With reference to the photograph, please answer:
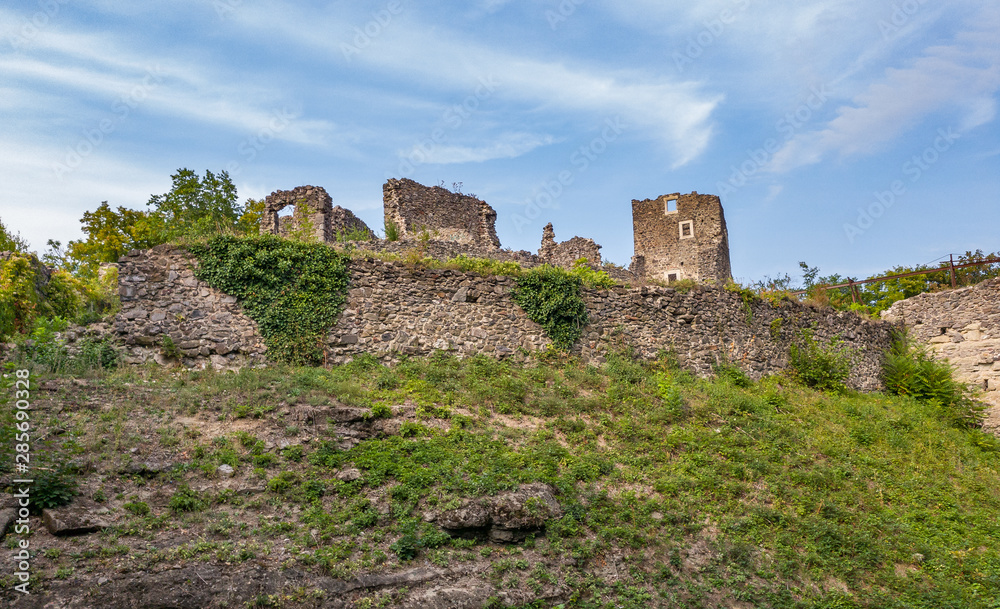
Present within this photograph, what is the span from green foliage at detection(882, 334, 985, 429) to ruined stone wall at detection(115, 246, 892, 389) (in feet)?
3.46

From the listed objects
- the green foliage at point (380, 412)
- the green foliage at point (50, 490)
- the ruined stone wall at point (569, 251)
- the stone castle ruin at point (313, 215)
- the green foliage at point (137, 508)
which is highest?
the stone castle ruin at point (313, 215)

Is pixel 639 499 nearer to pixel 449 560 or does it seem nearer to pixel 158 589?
pixel 449 560

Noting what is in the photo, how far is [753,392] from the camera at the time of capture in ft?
45.9

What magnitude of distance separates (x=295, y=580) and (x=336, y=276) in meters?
7.51

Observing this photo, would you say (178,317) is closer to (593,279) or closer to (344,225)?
(593,279)

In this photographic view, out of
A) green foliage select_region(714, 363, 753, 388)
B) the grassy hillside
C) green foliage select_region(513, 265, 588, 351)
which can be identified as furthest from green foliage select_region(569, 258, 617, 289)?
green foliage select_region(714, 363, 753, 388)

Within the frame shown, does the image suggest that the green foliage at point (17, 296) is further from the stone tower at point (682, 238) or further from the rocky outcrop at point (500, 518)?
the stone tower at point (682, 238)

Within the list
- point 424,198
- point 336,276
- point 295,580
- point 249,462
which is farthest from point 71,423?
point 424,198

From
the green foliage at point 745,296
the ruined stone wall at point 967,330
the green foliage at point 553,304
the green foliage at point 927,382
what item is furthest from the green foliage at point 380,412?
the ruined stone wall at point 967,330

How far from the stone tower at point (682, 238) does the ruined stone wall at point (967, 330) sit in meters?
12.6

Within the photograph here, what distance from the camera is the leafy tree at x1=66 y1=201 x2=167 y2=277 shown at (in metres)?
22.9

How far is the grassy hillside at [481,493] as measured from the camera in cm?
639

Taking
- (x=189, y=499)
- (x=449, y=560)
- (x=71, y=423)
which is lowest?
(x=449, y=560)

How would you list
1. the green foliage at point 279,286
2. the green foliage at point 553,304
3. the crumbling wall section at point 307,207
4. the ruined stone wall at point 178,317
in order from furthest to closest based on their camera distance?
the crumbling wall section at point 307,207 → the green foliage at point 553,304 → the green foliage at point 279,286 → the ruined stone wall at point 178,317
